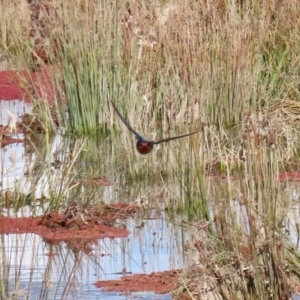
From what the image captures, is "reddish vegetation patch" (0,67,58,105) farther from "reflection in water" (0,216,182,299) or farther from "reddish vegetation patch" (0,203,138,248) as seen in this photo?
"reflection in water" (0,216,182,299)

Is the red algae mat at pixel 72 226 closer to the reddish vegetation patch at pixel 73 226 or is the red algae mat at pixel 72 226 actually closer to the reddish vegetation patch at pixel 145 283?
the reddish vegetation patch at pixel 73 226

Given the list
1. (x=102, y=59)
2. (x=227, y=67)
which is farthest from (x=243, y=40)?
(x=102, y=59)

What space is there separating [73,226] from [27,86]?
4.45 meters

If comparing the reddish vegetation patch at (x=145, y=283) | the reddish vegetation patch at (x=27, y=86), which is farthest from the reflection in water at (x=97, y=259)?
the reddish vegetation patch at (x=27, y=86)

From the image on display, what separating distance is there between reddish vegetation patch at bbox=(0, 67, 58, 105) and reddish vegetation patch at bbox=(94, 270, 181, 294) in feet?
14.7

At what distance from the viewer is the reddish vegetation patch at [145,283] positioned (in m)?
5.98

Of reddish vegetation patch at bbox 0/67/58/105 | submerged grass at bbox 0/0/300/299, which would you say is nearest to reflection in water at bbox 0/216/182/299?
submerged grass at bbox 0/0/300/299

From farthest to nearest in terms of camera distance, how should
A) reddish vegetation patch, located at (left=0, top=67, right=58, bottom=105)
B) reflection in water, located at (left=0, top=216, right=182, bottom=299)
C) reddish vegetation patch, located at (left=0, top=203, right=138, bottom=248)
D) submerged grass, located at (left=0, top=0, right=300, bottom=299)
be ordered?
reddish vegetation patch, located at (left=0, top=67, right=58, bottom=105), submerged grass, located at (left=0, top=0, right=300, bottom=299), reddish vegetation patch, located at (left=0, top=203, right=138, bottom=248), reflection in water, located at (left=0, top=216, right=182, bottom=299)

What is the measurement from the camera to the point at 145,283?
6098mm

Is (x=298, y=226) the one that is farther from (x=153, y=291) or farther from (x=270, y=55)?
(x=270, y=55)

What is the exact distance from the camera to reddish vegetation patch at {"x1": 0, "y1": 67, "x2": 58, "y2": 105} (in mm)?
10836

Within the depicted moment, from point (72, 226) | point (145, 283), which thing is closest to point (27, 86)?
point (72, 226)

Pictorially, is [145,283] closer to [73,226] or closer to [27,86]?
[73,226]

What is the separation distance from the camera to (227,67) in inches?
412
